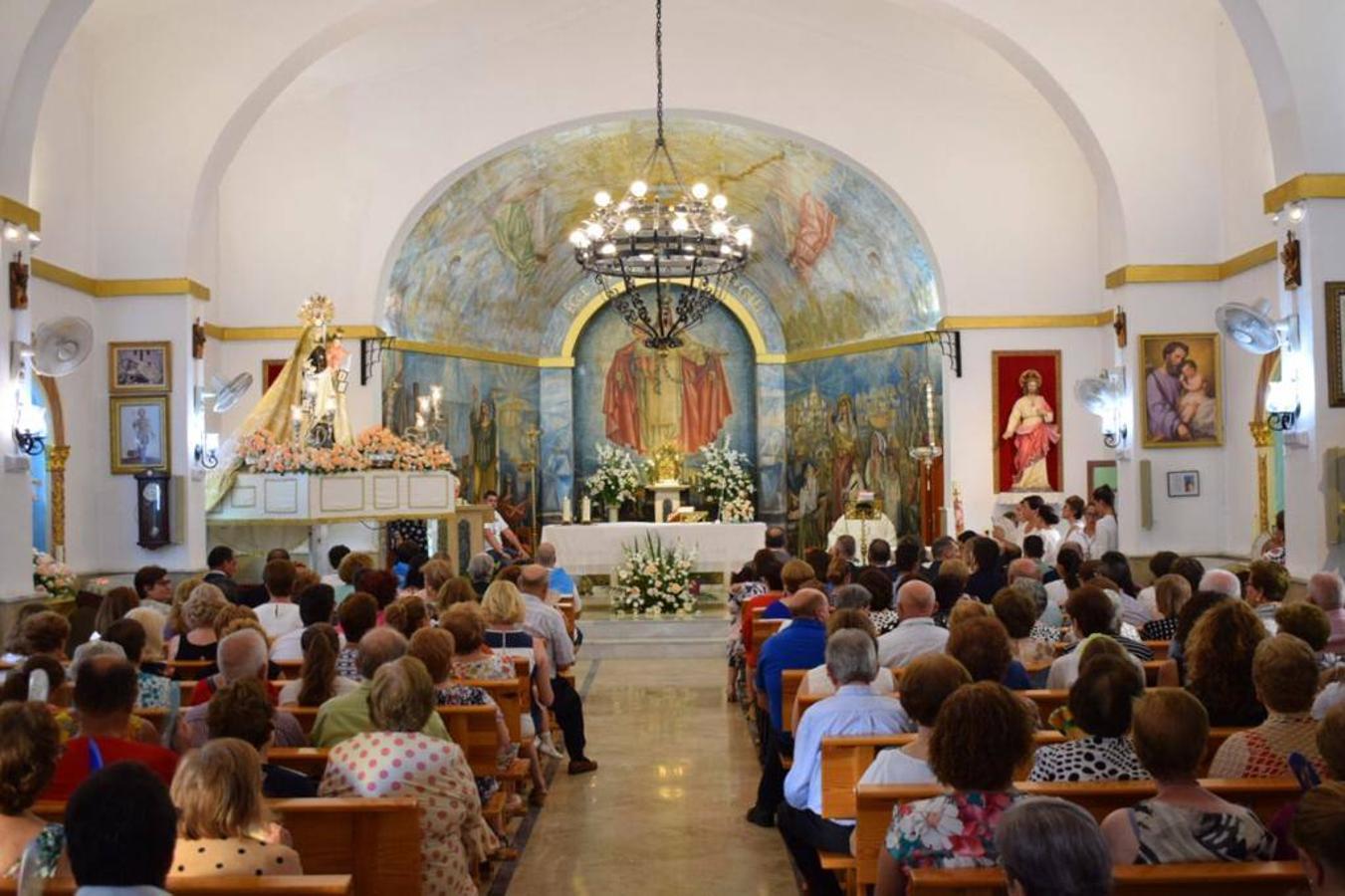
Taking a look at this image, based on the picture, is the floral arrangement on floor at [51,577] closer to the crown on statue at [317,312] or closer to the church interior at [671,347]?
the church interior at [671,347]

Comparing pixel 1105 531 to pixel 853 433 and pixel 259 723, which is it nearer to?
pixel 853 433

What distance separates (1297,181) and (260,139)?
493 inches

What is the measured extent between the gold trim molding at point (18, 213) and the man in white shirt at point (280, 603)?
3725 mm

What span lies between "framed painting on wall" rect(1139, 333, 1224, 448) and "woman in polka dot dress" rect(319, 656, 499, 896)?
38.3ft

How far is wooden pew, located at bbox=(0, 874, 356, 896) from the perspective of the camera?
131 inches

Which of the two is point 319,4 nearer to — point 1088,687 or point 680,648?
point 680,648

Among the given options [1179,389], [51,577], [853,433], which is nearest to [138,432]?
[51,577]

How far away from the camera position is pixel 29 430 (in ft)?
36.1

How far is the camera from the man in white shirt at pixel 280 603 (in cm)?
886

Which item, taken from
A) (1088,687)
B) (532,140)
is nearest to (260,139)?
(532,140)

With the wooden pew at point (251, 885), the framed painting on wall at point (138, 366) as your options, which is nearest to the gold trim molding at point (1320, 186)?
the wooden pew at point (251, 885)

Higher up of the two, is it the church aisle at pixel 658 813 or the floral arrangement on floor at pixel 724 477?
the floral arrangement on floor at pixel 724 477

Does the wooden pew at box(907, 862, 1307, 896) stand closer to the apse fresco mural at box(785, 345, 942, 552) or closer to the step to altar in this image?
the step to altar

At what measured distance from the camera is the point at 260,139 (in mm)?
18516
